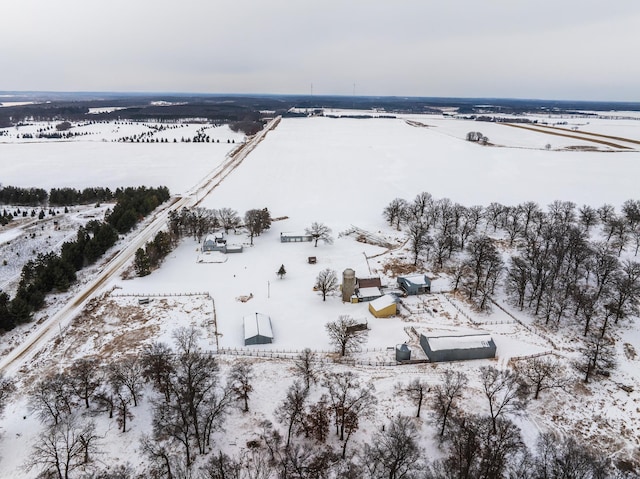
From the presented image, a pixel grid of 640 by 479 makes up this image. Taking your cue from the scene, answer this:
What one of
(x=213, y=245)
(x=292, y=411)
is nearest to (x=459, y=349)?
(x=292, y=411)

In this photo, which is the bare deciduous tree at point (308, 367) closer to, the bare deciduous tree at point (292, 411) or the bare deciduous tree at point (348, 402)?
Result: the bare deciduous tree at point (348, 402)

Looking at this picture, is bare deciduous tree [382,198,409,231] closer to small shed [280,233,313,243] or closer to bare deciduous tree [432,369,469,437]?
small shed [280,233,313,243]

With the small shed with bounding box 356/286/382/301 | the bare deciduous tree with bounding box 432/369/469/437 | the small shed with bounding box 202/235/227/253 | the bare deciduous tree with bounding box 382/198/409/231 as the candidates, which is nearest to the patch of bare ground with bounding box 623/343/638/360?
the bare deciduous tree with bounding box 432/369/469/437

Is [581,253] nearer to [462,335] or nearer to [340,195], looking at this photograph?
[462,335]

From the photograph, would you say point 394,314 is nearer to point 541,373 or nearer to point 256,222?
point 541,373

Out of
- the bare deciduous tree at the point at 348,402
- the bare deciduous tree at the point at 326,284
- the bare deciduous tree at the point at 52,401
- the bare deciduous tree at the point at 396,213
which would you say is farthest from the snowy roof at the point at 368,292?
the bare deciduous tree at the point at 52,401

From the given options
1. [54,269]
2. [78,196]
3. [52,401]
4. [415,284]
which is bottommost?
[52,401]

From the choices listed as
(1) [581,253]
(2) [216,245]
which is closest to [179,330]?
(2) [216,245]
